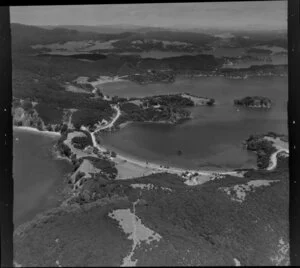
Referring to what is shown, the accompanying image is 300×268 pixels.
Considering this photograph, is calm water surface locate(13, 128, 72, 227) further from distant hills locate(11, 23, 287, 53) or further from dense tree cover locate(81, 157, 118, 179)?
distant hills locate(11, 23, 287, 53)

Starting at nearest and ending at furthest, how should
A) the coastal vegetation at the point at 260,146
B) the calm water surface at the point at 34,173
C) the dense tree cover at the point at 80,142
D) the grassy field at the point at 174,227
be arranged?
the grassy field at the point at 174,227, the calm water surface at the point at 34,173, the coastal vegetation at the point at 260,146, the dense tree cover at the point at 80,142

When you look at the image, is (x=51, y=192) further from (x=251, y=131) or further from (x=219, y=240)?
(x=251, y=131)

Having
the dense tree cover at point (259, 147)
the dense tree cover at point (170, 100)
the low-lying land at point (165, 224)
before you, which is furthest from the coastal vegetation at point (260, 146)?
the dense tree cover at point (170, 100)

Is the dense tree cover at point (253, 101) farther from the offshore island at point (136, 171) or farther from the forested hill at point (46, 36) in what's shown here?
the forested hill at point (46, 36)

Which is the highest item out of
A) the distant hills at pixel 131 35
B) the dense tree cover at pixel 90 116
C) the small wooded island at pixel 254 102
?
the distant hills at pixel 131 35

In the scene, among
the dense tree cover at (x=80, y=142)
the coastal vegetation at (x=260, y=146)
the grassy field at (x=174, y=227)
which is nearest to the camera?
the grassy field at (x=174, y=227)

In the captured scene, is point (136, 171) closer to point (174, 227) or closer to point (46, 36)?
point (174, 227)

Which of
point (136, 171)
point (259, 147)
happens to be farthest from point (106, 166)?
point (259, 147)
